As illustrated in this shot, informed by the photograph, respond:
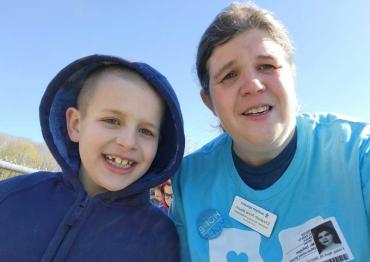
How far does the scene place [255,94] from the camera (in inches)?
78.3

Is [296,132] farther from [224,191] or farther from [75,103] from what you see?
[75,103]

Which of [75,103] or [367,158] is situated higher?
[367,158]

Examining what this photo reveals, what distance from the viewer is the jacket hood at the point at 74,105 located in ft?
6.95

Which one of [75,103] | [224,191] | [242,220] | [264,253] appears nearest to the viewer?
[264,253]

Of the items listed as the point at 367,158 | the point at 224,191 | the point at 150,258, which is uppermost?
the point at 367,158

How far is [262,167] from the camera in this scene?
2.03m

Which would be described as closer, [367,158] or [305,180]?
[367,158]

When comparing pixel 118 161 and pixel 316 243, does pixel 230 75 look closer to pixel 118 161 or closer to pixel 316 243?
pixel 118 161

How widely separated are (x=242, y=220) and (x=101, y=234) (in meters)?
0.70

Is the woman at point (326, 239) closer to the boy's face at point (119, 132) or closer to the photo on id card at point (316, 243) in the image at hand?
the photo on id card at point (316, 243)

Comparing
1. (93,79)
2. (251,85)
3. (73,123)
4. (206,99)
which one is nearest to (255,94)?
(251,85)

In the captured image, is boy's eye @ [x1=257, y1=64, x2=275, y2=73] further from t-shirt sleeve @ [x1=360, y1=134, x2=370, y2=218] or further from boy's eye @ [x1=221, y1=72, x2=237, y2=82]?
t-shirt sleeve @ [x1=360, y1=134, x2=370, y2=218]

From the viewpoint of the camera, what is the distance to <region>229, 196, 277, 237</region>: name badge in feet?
5.97

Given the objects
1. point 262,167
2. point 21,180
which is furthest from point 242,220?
point 21,180
